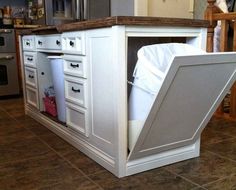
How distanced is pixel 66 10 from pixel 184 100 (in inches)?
127

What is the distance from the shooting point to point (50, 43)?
7.73ft

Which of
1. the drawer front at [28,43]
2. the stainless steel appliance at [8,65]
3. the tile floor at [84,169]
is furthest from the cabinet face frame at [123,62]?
the stainless steel appliance at [8,65]

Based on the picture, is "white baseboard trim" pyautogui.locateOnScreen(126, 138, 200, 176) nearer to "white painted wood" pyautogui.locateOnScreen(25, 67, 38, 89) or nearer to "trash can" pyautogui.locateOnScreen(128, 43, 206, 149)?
"trash can" pyautogui.locateOnScreen(128, 43, 206, 149)

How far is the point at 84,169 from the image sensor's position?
171 centimetres

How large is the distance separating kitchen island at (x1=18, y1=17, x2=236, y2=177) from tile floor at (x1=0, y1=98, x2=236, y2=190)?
0.25 feet

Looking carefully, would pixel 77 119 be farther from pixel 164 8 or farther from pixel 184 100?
pixel 164 8

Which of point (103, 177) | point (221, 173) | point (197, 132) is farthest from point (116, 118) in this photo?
point (221, 173)

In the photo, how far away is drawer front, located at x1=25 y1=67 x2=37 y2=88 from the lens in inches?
108

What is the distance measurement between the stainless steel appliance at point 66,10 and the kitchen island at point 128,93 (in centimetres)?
219

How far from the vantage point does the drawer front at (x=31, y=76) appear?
2.75 metres

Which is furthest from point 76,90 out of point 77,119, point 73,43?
point 73,43

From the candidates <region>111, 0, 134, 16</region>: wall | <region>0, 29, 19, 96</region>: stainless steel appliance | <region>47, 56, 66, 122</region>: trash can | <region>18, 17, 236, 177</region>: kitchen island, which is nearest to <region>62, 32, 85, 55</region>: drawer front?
<region>18, 17, 236, 177</region>: kitchen island

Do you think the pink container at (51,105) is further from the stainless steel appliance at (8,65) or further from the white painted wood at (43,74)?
the stainless steel appliance at (8,65)

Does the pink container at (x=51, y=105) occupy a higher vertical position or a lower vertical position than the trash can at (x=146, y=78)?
lower
